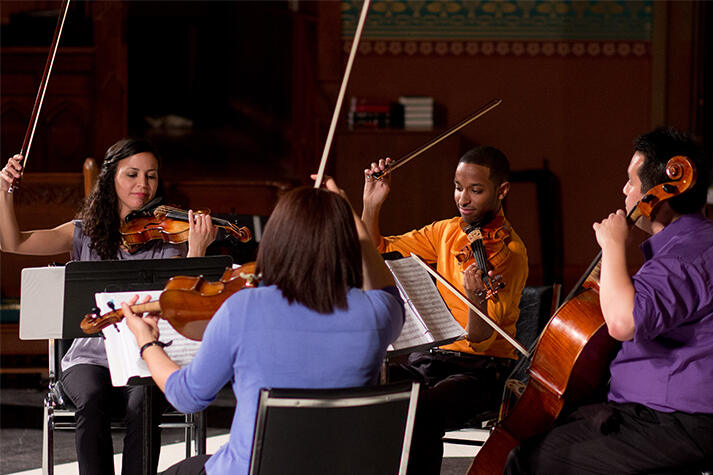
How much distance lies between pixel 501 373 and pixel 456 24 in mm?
3379

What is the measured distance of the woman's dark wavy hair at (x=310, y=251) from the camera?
1684mm

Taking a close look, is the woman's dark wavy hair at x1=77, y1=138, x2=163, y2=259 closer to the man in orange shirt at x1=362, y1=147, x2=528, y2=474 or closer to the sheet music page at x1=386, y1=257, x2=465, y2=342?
the man in orange shirt at x1=362, y1=147, x2=528, y2=474

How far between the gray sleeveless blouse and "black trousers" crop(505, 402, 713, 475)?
1.24m

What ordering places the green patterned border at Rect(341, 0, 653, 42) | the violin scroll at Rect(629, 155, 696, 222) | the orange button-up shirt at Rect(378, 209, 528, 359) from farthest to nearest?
the green patterned border at Rect(341, 0, 653, 42) → the orange button-up shirt at Rect(378, 209, 528, 359) → the violin scroll at Rect(629, 155, 696, 222)

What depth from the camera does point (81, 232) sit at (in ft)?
9.53

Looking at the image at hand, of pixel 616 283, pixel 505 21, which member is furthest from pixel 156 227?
pixel 505 21

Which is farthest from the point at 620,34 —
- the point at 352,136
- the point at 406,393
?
the point at 406,393

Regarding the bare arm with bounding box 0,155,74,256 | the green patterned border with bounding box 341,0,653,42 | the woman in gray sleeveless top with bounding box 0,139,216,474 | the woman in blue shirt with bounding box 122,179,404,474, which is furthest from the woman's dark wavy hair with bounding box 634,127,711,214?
the green patterned border with bounding box 341,0,653,42

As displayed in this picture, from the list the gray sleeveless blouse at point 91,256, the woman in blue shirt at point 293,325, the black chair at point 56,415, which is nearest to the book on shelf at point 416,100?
the gray sleeveless blouse at point 91,256

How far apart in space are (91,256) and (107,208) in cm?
16

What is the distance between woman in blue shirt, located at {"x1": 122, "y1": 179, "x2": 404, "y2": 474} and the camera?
1661mm

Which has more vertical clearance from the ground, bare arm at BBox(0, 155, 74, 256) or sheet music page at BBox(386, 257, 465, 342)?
bare arm at BBox(0, 155, 74, 256)

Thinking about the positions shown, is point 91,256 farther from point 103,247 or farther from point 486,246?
point 486,246

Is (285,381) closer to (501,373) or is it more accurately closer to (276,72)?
(501,373)
